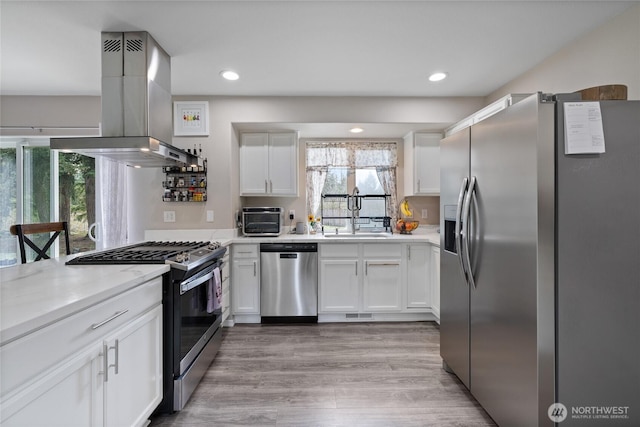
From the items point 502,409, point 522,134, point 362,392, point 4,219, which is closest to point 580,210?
point 522,134

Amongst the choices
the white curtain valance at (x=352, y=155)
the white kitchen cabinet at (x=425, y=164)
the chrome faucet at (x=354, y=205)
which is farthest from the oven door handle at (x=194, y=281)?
the white kitchen cabinet at (x=425, y=164)

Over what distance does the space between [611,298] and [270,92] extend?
3.07 metres

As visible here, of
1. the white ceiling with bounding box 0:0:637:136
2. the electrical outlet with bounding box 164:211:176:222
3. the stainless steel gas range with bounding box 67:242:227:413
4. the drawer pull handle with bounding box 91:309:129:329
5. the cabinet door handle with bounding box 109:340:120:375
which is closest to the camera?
the drawer pull handle with bounding box 91:309:129:329

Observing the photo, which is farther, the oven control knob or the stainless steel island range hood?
the stainless steel island range hood

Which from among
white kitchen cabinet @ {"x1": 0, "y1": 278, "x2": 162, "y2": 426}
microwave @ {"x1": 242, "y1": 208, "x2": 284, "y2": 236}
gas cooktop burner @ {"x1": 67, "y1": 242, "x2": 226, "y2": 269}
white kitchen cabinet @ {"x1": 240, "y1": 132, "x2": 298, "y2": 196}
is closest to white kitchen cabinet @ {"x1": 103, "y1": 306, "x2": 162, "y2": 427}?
white kitchen cabinet @ {"x1": 0, "y1": 278, "x2": 162, "y2": 426}

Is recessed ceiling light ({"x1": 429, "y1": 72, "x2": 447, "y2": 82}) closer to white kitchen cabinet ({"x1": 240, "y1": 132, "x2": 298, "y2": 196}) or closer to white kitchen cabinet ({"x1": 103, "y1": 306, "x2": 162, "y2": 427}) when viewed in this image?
white kitchen cabinet ({"x1": 240, "y1": 132, "x2": 298, "y2": 196})

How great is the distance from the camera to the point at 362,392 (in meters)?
1.98

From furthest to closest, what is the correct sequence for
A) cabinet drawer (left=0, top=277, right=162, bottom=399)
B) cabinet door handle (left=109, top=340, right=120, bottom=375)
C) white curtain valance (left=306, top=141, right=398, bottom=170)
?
white curtain valance (left=306, top=141, right=398, bottom=170) → cabinet door handle (left=109, top=340, right=120, bottom=375) → cabinet drawer (left=0, top=277, right=162, bottom=399)

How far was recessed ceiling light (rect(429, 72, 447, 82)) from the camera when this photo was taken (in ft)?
9.10

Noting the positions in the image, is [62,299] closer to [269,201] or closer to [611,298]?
[611,298]

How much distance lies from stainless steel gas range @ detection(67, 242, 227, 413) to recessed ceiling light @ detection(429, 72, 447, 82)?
2520mm

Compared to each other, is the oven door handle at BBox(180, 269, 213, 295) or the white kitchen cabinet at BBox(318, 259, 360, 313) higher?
the oven door handle at BBox(180, 269, 213, 295)

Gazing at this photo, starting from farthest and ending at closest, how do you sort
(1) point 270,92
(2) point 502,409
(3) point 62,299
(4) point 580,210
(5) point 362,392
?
(1) point 270,92 < (5) point 362,392 < (2) point 502,409 < (4) point 580,210 < (3) point 62,299

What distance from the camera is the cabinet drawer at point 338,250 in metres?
3.21
